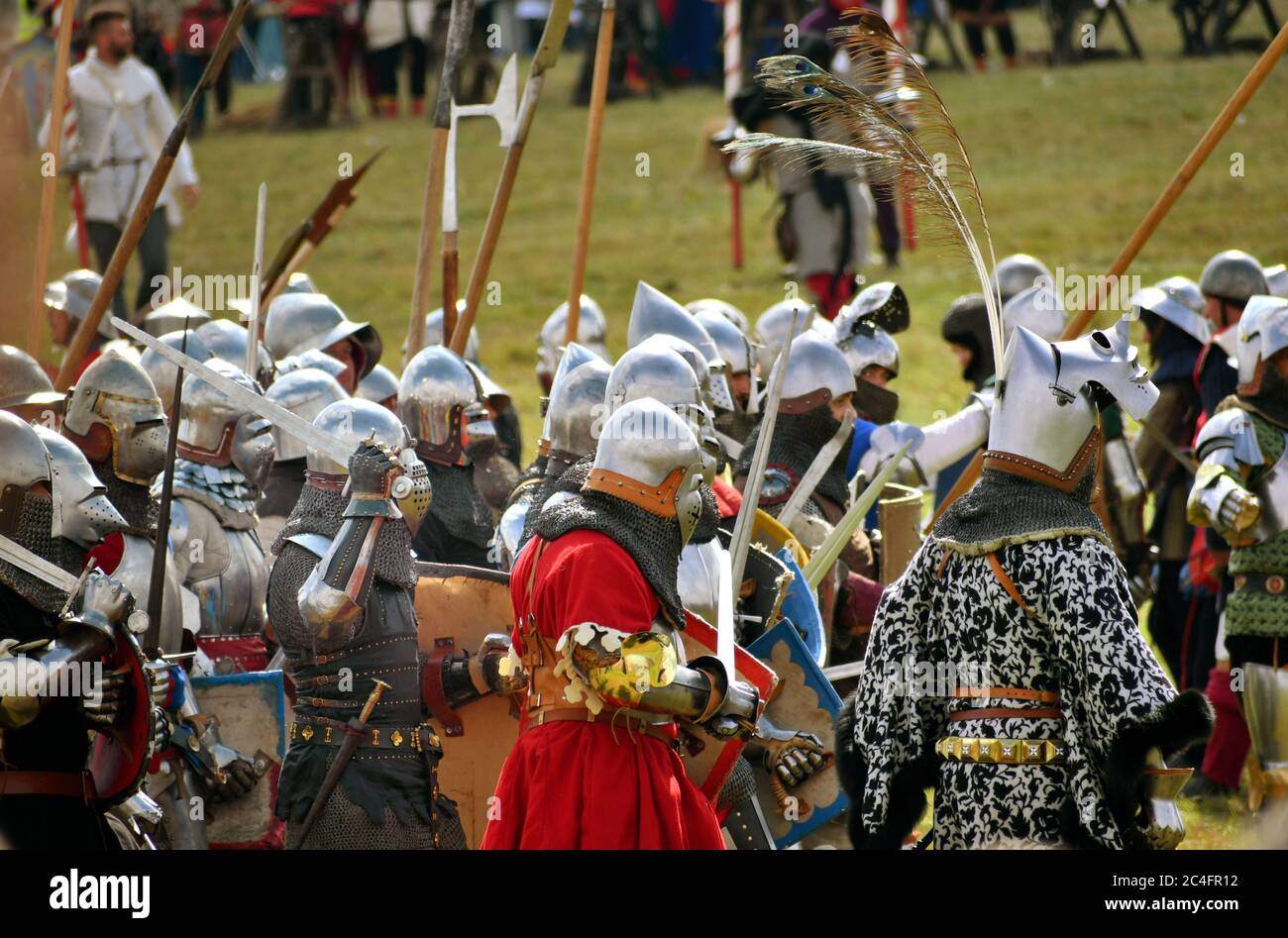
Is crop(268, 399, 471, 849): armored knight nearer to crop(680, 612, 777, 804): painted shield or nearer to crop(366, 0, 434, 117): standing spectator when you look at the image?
crop(680, 612, 777, 804): painted shield

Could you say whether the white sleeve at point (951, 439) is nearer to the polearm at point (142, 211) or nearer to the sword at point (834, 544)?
the sword at point (834, 544)

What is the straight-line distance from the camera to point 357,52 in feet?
74.8

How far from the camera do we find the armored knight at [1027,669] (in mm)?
4641

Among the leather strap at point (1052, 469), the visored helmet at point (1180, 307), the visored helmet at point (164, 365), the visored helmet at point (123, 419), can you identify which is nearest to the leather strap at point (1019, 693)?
the leather strap at point (1052, 469)

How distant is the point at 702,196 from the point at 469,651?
52.3ft

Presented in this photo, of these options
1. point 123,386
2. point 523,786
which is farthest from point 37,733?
point 123,386

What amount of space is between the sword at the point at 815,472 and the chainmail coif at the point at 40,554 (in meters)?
2.51

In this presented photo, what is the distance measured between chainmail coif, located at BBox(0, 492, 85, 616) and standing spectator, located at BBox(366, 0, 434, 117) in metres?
16.9

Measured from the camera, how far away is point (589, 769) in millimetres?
4809

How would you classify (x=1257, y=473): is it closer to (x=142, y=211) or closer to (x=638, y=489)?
(x=638, y=489)

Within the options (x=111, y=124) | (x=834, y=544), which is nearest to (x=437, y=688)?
(x=834, y=544)

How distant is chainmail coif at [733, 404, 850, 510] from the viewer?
282 inches
